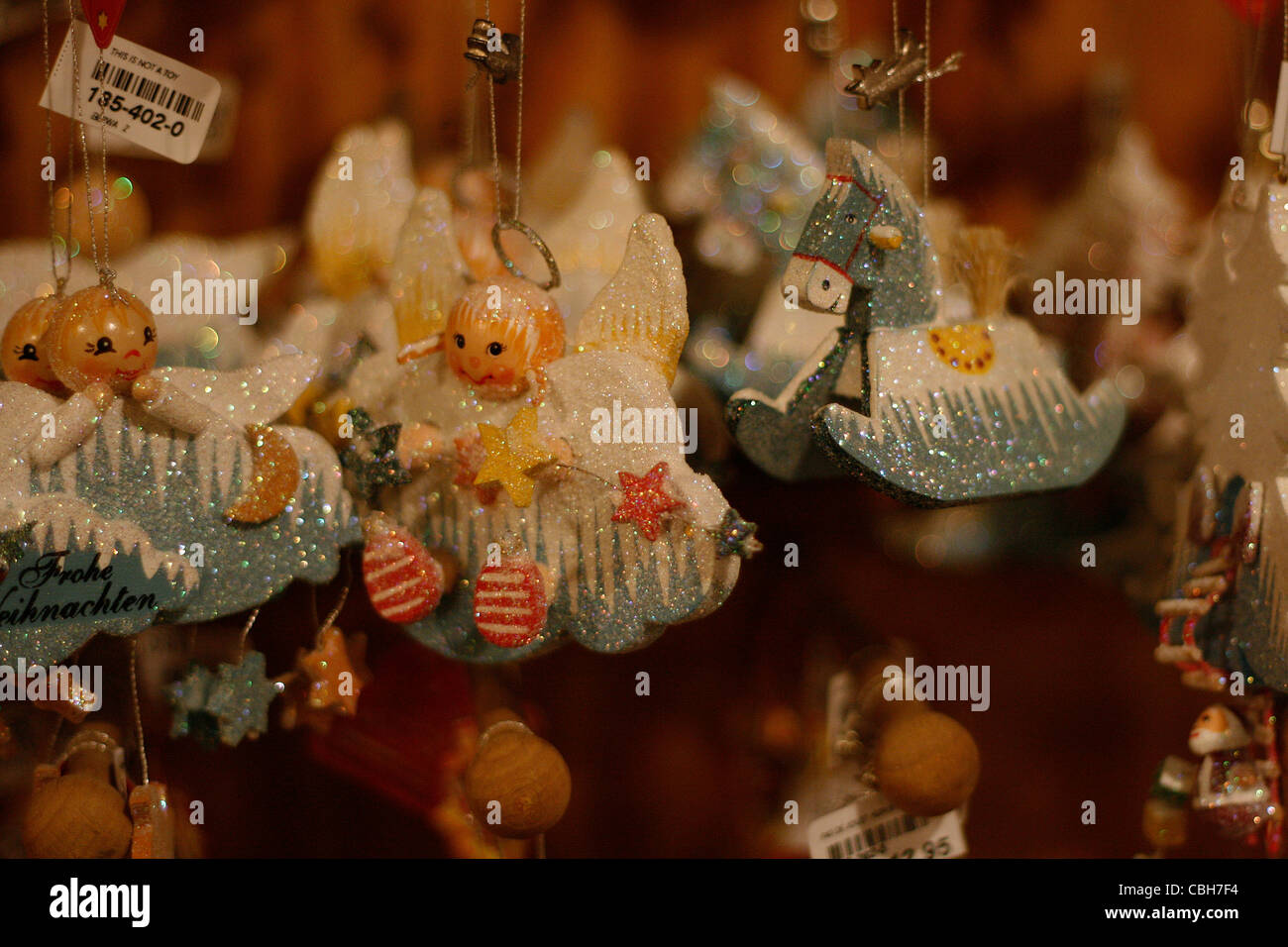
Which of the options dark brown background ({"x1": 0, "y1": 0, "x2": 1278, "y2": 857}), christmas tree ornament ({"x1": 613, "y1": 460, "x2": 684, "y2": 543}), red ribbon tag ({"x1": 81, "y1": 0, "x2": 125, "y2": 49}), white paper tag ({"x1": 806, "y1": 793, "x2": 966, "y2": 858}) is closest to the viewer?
christmas tree ornament ({"x1": 613, "y1": 460, "x2": 684, "y2": 543})

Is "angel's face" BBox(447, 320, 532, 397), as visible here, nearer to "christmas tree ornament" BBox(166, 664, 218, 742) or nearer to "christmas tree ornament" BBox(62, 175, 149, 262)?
"christmas tree ornament" BBox(166, 664, 218, 742)

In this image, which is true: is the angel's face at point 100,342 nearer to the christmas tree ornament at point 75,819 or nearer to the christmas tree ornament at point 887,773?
the christmas tree ornament at point 75,819

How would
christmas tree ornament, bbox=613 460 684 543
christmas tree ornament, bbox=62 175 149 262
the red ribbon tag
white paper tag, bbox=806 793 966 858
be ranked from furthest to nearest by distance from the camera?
christmas tree ornament, bbox=62 175 149 262 → white paper tag, bbox=806 793 966 858 → the red ribbon tag → christmas tree ornament, bbox=613 460 684 543

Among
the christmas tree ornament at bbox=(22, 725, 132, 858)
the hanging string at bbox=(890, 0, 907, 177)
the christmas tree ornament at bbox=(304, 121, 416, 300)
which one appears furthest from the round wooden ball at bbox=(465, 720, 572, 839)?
the hanging string at bbox=(890, 0, 907, 177)

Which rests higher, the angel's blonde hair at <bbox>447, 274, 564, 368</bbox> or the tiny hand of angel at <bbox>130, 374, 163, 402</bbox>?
the angel's blonde hair at <bbox>447, 274, 564, 368</bbox>

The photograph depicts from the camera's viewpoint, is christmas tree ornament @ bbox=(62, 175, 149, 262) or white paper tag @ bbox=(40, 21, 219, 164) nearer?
white paper tag @ bbox=(40, 21, 219, 164)

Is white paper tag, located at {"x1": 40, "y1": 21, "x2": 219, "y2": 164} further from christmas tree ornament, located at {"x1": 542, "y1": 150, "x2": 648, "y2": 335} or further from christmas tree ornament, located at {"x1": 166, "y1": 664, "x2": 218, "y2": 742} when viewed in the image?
christmas tree ornament, located at {"x1": 166, "y1": 664, "x2": 218, "y2": 742}

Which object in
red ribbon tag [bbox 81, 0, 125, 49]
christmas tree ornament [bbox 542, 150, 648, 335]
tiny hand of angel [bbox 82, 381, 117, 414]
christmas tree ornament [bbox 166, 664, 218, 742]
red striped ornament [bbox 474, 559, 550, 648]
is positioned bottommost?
christmas tree ornament [bbox 166, 664, 218, 742]
